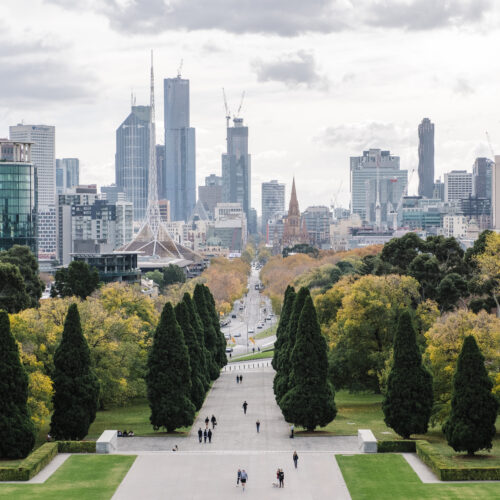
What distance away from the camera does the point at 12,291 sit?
103 metres

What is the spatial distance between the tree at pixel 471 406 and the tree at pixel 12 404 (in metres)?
24.0

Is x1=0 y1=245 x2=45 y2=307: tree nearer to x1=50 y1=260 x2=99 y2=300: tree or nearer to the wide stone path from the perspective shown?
x1=50 y1=260 x2=99 y2=300: tree

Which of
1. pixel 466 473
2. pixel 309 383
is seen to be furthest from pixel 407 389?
pixel 466 473

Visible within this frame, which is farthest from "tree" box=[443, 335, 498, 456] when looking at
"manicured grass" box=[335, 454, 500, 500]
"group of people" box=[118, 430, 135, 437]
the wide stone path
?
"group of people" box=[118, 430, 135, 437]

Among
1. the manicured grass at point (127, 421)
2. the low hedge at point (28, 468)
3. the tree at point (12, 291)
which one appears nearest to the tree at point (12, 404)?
the low hedge at point (28, 468)

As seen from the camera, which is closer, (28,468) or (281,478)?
(281,478)

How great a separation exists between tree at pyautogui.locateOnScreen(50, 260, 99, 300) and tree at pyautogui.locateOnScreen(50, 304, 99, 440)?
51.8 meters

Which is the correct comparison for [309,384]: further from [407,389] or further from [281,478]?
[281,478]

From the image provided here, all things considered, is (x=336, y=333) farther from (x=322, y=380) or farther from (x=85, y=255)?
(x=85, y=255)

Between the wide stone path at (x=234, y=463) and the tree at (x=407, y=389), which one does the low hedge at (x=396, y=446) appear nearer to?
the wide stone path at (x=234, y=463)

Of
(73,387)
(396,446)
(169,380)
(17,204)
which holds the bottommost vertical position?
(396,446)

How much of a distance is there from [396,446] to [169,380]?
17114mm

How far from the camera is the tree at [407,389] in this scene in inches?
2539

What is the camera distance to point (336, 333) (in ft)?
289
